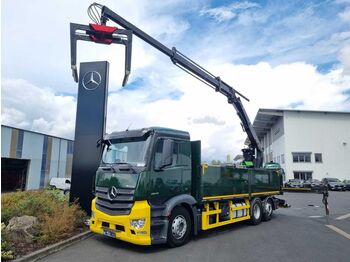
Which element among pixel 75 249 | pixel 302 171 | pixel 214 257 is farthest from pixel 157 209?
pixel 302 171

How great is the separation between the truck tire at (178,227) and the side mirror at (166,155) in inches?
46.4

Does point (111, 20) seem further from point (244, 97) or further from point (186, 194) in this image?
point (244, 97)

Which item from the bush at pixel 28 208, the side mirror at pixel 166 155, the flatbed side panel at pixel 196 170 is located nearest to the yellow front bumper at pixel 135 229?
the side mirror at pixel 166 155

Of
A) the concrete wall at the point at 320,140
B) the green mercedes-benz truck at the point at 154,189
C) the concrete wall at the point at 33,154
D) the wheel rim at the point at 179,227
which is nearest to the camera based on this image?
the green mercedes-benz truck at the point at 154,189

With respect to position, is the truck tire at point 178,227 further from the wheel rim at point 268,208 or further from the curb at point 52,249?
the wheel rim at point 268,208

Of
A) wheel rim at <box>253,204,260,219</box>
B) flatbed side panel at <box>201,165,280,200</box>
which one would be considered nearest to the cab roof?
flatbed side panel at <box>201,165,280,200</box>

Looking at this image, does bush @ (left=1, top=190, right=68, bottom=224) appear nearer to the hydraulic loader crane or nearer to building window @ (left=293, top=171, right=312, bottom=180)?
the hydraulic loader crane

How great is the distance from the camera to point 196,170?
29.6 ft

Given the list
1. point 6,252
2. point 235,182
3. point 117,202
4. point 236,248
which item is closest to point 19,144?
point 235,182

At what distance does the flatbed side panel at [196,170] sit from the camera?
8.89 meters

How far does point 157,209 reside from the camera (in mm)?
7613

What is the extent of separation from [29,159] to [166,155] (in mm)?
33827

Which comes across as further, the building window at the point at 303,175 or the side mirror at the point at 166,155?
the building window at the point at 303,175

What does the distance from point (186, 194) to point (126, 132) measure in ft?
Answer: 7.35
